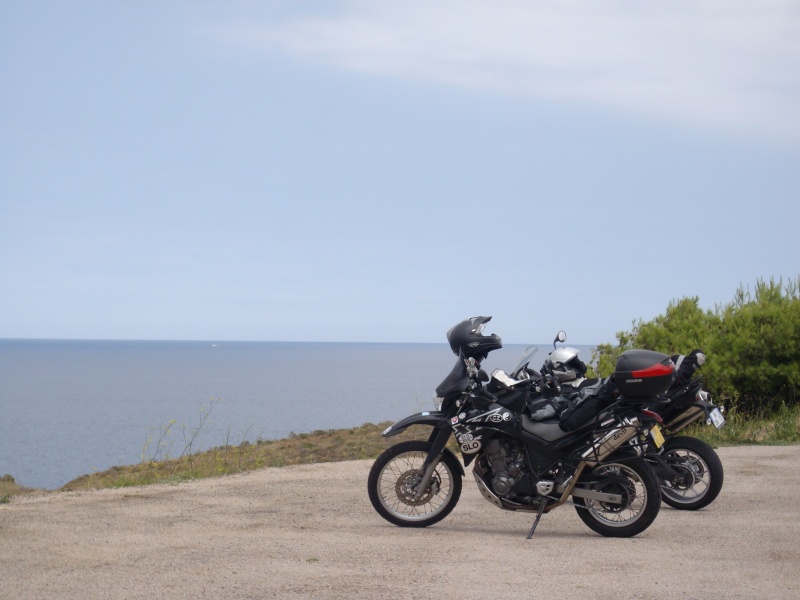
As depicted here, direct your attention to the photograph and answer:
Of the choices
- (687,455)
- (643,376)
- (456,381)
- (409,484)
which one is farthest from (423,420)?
(687,455)

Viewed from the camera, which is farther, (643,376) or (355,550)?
(643,376)

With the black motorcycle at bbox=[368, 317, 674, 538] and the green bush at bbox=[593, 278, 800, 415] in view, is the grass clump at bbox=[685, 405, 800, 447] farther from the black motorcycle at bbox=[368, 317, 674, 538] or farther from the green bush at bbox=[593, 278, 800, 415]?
the black motorcycle at bbox=[368, 317, 674, 538]

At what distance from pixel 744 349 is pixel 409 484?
11061 millimetres

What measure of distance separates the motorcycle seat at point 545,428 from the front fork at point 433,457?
662 mm

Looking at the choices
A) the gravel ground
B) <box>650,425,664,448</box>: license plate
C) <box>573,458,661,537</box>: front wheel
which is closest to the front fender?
the gravel ground

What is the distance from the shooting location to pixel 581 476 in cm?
859

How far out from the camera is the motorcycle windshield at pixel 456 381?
8.72 m

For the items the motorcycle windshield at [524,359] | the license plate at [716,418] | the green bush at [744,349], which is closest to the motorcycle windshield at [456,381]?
the motorcycle windshield at [524,359]

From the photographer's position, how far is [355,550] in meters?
7.78

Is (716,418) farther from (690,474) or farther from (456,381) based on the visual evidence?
(456,381)

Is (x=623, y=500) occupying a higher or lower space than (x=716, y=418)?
lower

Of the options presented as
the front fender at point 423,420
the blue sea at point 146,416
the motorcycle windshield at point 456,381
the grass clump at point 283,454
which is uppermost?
the motorcycle windshield at point 456,381

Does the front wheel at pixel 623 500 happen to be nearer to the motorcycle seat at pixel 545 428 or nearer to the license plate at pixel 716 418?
the motorcycle seat at pixel 545 428

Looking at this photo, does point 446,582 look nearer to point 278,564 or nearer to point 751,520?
point 278,564
